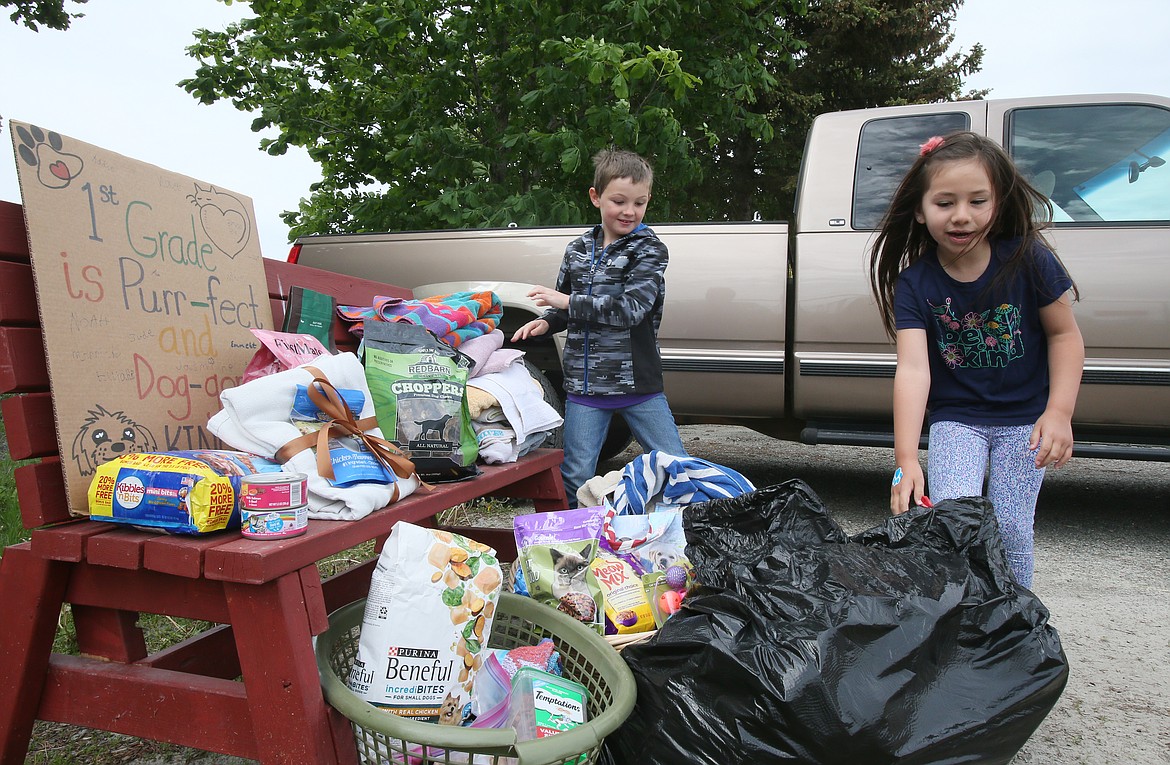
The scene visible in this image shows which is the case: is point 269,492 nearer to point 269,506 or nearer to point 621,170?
point 269,506

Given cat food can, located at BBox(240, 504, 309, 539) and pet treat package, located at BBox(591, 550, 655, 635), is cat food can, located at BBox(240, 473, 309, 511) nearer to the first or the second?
cat food can, located at BBox(240, 504, 309, 539)

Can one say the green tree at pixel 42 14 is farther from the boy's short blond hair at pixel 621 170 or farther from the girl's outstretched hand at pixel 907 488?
the girl's outstretched hand at pixel 907 488

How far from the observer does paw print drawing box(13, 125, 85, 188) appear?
5.08 ft

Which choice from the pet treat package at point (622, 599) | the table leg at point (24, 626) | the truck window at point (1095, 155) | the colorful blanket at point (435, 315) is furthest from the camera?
the truck window at point (1095, 155)

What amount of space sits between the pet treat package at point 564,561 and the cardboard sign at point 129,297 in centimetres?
85

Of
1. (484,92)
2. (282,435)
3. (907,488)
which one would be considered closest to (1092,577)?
(907,488)

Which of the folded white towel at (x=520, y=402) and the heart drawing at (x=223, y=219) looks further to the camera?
the folded white towel at (x=520, y=402)

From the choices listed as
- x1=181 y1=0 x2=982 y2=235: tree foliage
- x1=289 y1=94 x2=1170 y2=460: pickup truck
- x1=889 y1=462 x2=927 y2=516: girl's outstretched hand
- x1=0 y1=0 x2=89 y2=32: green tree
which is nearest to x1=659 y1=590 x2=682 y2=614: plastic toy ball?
x1=889 y1=462 x2=927 y2=516: girl's outstretched hand

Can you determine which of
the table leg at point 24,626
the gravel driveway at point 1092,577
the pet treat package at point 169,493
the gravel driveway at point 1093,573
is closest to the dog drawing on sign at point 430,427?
the pet treat package at point 169,493

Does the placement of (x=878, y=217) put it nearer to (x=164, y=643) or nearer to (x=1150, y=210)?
(x=1150, y=210)

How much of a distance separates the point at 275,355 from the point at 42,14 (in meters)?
7.68

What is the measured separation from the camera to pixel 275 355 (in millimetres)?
1955

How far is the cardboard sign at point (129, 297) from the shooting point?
5.07ft

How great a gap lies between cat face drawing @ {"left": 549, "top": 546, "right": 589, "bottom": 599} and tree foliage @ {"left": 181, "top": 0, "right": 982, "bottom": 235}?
3.56 metres
